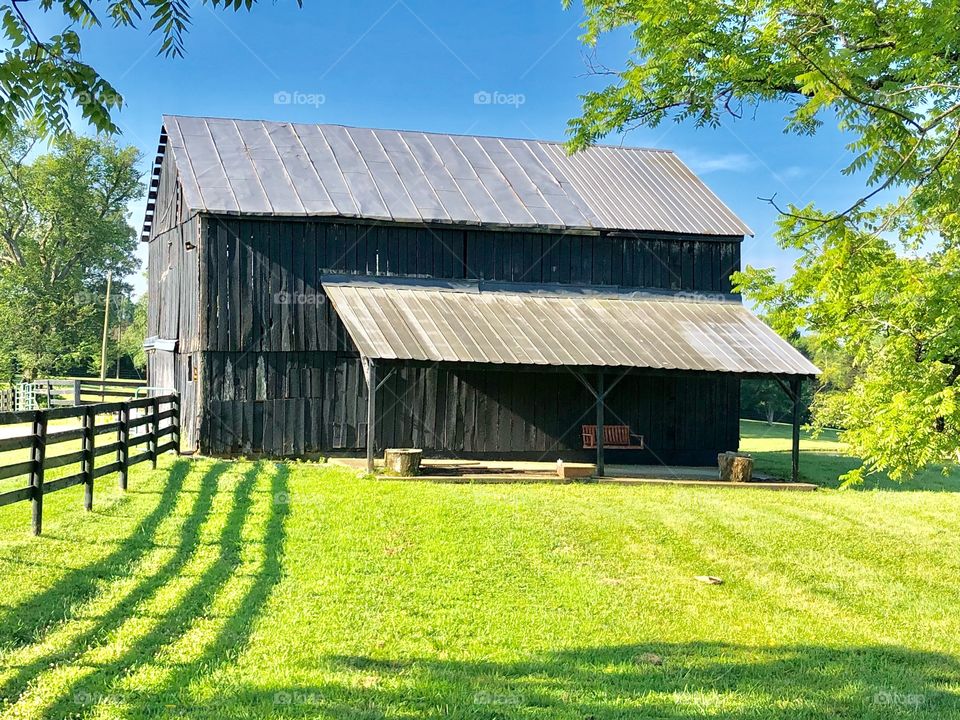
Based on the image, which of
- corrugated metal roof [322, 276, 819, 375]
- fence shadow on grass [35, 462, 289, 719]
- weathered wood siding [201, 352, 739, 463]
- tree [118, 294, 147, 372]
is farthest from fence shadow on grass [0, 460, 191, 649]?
tree [118, 294, 147, 372]

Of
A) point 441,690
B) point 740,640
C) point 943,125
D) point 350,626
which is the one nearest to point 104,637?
point 350,626

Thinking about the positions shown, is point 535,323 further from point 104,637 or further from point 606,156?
point 104,637

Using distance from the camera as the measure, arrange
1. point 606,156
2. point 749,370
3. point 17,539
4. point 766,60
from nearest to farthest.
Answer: point 17,539 → point 766,60 → point 749,370 → point 606,156

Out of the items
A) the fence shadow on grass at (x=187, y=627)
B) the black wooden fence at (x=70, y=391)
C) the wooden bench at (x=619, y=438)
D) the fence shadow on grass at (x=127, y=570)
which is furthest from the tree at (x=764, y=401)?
the fence shadow on grass at (x=187, y=627)

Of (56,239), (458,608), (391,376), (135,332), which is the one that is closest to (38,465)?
(458,608)

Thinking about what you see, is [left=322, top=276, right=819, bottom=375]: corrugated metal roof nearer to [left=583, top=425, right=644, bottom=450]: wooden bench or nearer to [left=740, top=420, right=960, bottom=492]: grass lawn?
[left=583, top=425, right=644, bottom=450]: wooden bench

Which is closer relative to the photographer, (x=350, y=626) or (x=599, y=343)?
(x=350, y=626)

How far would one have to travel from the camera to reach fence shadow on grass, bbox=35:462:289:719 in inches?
222

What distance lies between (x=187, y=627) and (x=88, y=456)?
4544 mm

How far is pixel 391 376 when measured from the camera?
19.1 metres

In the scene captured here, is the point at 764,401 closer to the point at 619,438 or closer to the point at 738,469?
the point at 619,438

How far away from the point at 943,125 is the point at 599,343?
8551 mm

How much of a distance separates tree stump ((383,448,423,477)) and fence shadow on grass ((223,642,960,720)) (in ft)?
28.8

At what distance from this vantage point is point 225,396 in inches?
722
